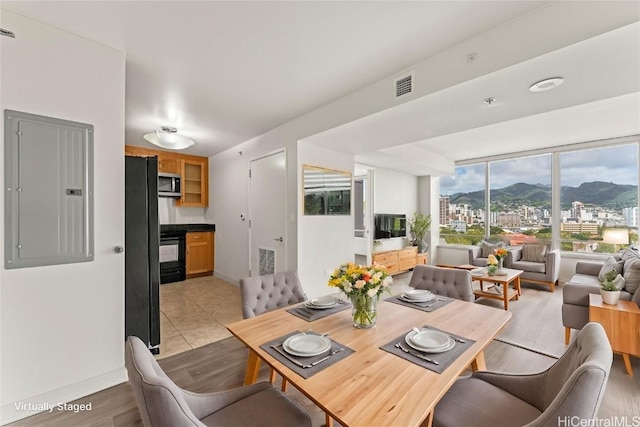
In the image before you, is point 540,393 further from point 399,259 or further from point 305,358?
point 399,259

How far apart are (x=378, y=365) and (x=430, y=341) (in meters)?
0.34

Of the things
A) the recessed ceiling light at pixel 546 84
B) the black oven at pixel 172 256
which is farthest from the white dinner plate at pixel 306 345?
the black oven at pixel 172 256

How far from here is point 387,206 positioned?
6352mm

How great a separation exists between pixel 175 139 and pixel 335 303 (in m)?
3.06

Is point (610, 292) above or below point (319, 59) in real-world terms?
below

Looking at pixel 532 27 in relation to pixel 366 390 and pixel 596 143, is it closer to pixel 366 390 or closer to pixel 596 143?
pixel 366 390

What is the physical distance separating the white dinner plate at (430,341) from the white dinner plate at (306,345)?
405 millimetres

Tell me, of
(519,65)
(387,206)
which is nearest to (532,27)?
(519,65)

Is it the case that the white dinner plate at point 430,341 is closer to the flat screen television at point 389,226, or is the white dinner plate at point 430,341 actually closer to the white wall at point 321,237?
the white wall at point 321,237

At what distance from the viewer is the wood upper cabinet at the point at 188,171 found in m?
5.34

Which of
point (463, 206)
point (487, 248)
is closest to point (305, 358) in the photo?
point (487, 248)

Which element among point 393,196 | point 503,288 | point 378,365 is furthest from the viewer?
point 393,196

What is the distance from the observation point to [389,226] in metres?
6.09

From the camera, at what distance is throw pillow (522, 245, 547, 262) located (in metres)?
5.26
